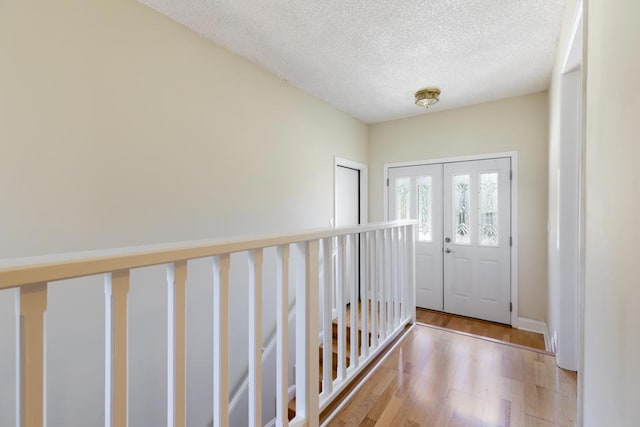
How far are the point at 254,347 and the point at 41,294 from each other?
0.63 meters

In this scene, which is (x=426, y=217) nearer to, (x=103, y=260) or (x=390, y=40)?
(x=390, y=40)

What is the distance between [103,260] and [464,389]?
1.83 meters

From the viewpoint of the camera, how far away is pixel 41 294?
55cm

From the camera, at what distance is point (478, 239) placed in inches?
137

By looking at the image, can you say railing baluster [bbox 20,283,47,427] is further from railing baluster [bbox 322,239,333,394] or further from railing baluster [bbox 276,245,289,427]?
railing baluster [bbox 322,239,333,394]

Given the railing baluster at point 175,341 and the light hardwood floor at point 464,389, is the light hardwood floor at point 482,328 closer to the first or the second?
the light hardwood floor at point 464,389

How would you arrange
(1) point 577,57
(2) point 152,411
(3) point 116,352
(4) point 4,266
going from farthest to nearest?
(2) point 152,411 < (1) point 577,57 < (3) point 116,352 < (4) point 4,266

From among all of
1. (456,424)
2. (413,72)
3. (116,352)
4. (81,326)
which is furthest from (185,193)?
(413,72)

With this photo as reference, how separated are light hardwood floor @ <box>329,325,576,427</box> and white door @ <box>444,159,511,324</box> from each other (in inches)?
60.1

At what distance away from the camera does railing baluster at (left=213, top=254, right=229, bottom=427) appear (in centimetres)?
87

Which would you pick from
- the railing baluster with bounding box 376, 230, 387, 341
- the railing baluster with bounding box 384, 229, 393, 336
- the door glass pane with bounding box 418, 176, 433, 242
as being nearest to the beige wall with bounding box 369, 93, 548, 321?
the door glass pane with bounding box 418, 176, 433, 242

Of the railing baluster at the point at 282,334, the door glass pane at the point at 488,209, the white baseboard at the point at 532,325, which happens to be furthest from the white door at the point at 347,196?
the railing baluster at the point at 282,334

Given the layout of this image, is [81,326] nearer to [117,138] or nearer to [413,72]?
[117,138]

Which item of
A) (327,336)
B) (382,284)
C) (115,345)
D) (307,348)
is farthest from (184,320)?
(382,284)
